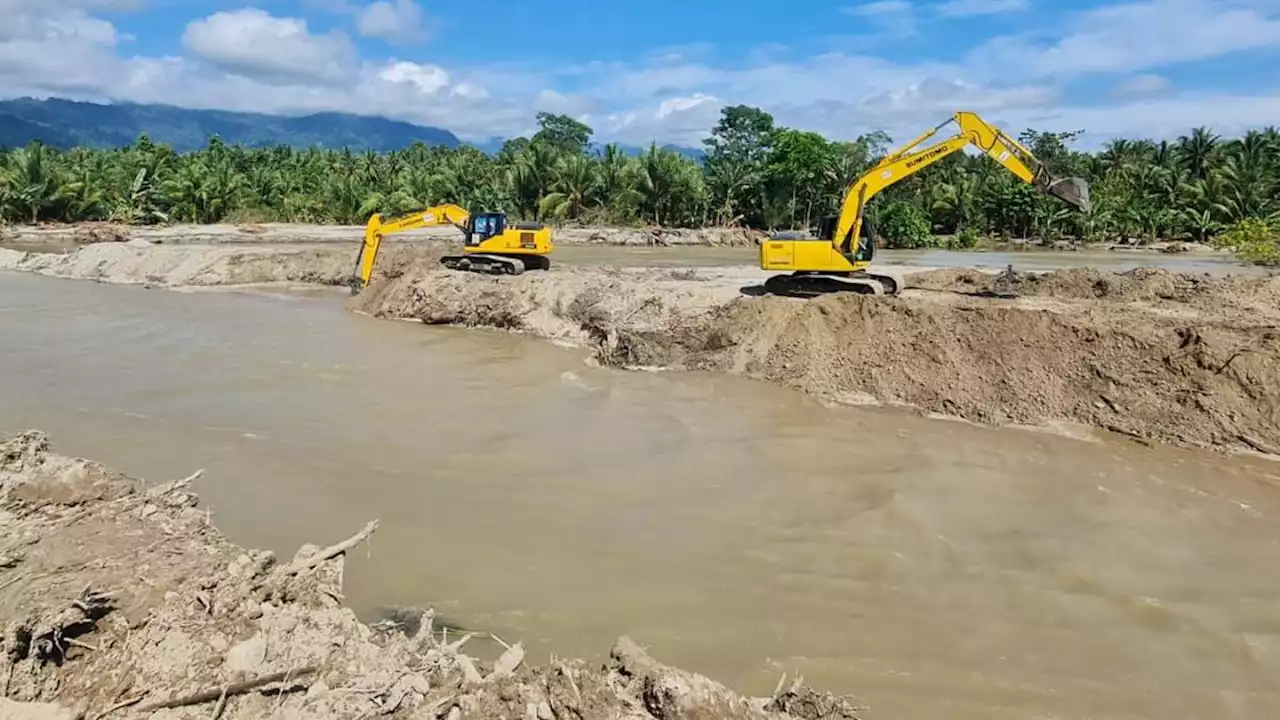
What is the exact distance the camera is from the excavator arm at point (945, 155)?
13509mm

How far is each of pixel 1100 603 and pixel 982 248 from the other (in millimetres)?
34707

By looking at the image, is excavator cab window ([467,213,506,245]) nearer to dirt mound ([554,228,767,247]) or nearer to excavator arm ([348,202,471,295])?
excavator arm ([348,202,471,295])

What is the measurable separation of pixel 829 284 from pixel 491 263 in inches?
306

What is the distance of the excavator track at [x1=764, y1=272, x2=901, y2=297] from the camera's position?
583 inches

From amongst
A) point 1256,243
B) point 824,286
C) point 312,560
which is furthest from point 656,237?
point 312,560

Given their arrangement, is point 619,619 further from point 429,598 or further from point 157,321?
point 157,321

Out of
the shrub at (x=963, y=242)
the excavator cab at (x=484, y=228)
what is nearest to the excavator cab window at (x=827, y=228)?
the excavator cab at (x=484, y=228)

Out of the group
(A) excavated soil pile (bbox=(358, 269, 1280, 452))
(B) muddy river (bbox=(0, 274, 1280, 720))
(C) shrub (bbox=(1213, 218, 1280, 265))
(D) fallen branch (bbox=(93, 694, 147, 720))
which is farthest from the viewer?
(C) shrub (bbox=(1213, 218, 1280, 265))

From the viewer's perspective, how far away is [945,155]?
14.5m

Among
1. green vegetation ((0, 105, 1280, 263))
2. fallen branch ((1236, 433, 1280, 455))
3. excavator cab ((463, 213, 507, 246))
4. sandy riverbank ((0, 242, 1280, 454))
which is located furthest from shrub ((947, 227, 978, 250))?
fallen branch ((1236, 433, 1280, 455))

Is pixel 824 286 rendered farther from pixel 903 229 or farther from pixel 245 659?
pixel 903 229

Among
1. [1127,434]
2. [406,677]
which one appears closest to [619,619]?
[406,677]

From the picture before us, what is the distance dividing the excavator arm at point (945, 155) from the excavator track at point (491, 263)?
7310 mm

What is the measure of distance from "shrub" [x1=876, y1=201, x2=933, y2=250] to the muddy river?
89.3 feet
